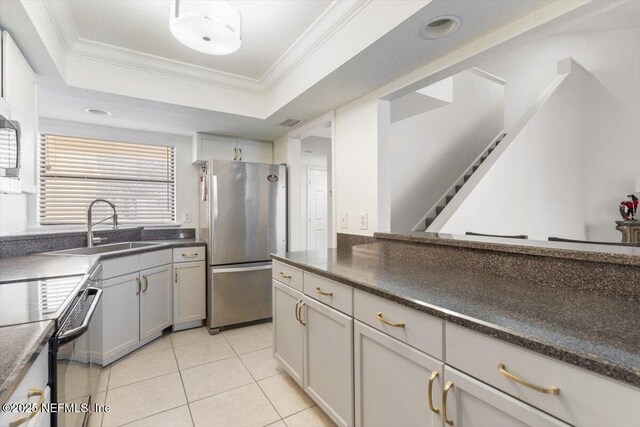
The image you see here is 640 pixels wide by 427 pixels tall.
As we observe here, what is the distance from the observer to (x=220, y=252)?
9.86 ft

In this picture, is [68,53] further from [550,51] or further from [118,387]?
[550,51]

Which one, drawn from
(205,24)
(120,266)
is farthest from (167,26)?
(120,266)

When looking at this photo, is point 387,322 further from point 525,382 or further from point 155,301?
point 155,301

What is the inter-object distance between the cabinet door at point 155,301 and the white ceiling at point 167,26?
1.84 metres

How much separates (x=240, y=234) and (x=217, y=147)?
1.15 m

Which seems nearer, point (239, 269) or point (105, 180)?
point (239, 269)

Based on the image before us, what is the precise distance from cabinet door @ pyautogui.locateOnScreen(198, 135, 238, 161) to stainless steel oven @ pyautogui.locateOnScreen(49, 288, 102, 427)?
2.29 meters

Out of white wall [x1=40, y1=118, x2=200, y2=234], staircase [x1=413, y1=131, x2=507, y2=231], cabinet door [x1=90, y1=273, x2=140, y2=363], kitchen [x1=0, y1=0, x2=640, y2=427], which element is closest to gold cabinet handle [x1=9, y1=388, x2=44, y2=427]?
kitchen [x1=0, y1=0, x2=640, y2=427]

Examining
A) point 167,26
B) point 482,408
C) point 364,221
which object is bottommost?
point 482,408

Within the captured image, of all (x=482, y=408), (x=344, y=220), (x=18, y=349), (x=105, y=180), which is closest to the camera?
(x=18, y=349)

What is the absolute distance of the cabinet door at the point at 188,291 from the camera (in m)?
2.99

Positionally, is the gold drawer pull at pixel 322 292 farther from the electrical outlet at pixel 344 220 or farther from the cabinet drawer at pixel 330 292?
the electrical outlet at pixel 344 220

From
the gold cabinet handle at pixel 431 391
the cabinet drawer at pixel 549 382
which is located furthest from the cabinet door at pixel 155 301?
the cabinet drawer at pixel 549 382

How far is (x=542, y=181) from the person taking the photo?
3.63 metres
